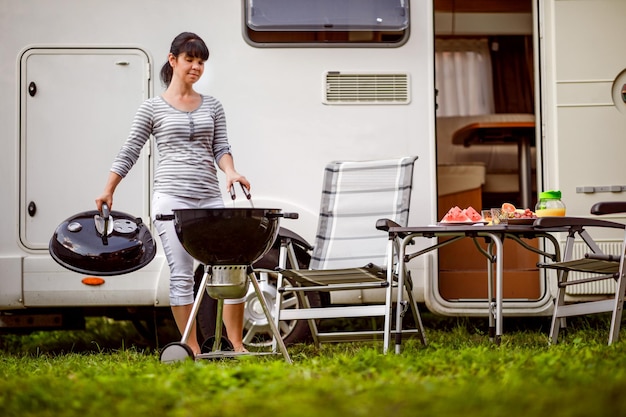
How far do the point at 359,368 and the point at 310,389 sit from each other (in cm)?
66

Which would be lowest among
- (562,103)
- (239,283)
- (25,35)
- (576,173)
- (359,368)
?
(359,368)

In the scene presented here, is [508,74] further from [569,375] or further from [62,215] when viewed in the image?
[569,375]

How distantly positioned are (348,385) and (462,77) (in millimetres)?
4654

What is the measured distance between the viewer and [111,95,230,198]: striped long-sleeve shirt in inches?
178

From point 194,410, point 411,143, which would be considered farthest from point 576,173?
point 194,410

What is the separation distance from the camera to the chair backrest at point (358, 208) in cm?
492

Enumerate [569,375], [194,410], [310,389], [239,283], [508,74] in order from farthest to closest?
[508,74], [239,283], [569,375], [310,389], [194,410]

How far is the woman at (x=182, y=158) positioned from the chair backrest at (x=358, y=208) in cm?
68

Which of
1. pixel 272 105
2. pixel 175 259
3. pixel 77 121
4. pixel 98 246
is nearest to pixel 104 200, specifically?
pixel 98 246

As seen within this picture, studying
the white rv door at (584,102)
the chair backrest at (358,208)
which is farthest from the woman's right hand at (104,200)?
the white rv door at (584,102)

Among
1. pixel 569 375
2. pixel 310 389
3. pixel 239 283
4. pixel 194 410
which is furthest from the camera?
pixel 239 283

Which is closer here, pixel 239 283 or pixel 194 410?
pixel 194 410

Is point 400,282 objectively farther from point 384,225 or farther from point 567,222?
point 567,222

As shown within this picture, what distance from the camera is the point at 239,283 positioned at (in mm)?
3957
